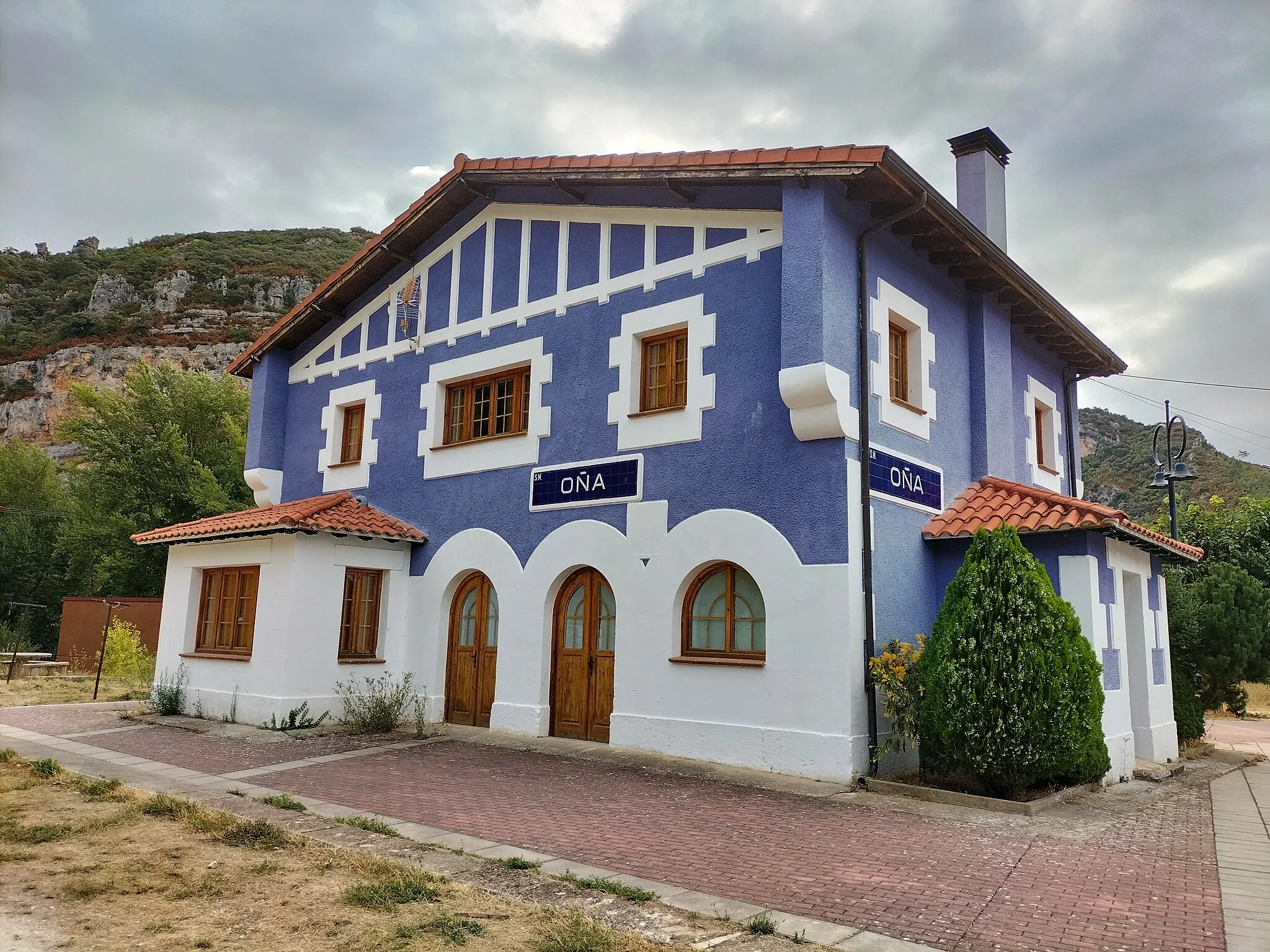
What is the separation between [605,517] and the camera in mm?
11383

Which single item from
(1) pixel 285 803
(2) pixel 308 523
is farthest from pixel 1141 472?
(1) pixel 285 803

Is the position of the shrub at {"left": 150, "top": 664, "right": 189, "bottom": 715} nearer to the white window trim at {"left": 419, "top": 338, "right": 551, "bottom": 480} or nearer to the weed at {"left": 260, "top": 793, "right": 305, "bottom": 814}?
the white window trim at {"left": 419, "top": 338, "right": 551, "bottom": 480}

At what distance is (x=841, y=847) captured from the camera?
6488mm

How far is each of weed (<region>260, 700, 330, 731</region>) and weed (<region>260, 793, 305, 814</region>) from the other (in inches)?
184

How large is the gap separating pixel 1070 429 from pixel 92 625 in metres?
22.4

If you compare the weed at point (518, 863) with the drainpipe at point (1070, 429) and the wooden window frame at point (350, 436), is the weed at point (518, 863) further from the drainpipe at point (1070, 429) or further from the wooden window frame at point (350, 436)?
the drainpipe at point (1070, 429)

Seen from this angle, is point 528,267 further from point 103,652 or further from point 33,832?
point 103,652

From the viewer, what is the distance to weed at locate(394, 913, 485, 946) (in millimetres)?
4348

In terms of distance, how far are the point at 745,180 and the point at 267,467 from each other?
10.5m

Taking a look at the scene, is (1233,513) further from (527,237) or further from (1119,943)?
(1119,943)

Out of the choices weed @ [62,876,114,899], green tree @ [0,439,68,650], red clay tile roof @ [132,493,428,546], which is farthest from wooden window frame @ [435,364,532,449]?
green tree @ [0,439,68,650]

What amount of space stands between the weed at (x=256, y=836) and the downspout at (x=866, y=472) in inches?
218

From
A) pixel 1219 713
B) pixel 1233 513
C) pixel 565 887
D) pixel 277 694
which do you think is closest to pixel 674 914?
pixel 565 887

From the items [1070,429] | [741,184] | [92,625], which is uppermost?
[741,184]
